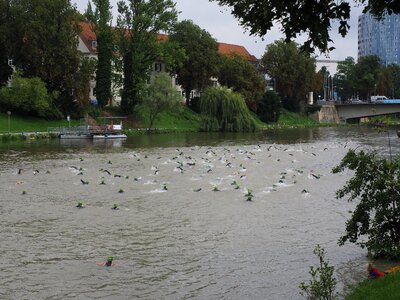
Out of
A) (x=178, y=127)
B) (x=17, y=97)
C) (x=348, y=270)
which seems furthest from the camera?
(x=178, y=127)

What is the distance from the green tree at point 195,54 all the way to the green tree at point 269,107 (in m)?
12.0

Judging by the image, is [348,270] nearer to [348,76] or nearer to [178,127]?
[178,127]

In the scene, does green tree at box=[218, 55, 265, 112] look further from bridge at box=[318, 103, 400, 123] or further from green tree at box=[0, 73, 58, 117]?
green tree at box=[0, 73, 58, 117]

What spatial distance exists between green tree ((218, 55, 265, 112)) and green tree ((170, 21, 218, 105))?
5673 mm

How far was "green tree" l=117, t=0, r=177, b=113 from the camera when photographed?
86.8m

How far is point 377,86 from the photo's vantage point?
547 feet

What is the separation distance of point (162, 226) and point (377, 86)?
15727 centimetres

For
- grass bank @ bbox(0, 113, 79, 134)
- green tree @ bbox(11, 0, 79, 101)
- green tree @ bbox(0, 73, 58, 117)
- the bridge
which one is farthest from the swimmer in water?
the bridge

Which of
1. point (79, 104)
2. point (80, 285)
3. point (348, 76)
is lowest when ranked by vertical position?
point (80, 285)

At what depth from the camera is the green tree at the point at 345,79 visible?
16875cm

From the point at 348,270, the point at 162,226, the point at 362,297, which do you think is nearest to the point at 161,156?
the point at 162,226

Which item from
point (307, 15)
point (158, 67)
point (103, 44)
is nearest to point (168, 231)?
point (307, 15)

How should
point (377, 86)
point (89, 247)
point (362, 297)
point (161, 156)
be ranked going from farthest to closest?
point (377, 86) → point (161, 156) → point (89, 247) → point (362, 297)

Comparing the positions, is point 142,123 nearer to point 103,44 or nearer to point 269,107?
point 103,44
